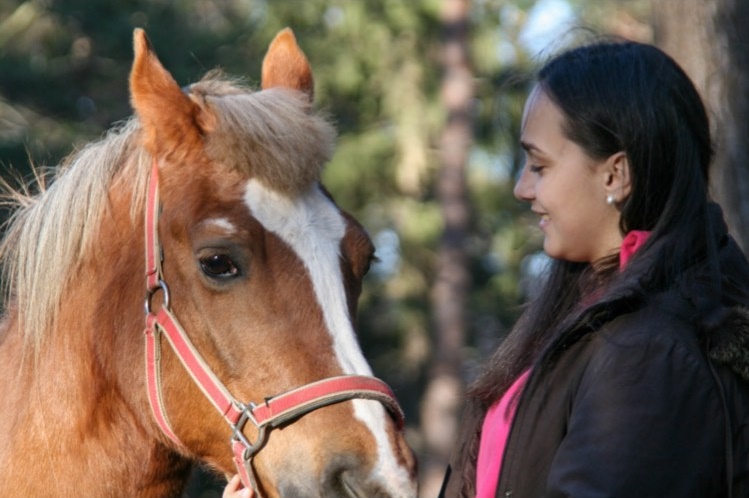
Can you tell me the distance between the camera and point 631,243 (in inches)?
96.7

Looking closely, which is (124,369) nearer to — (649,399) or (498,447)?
(498,447)

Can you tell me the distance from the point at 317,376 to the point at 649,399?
919 millimetres

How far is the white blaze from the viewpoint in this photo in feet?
9.02

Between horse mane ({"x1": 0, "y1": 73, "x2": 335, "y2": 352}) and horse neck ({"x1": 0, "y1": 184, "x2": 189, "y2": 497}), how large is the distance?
0.18ft

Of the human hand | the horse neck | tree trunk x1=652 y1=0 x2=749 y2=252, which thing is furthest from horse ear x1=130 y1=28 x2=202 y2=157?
tree trunk x1=652 y1=0 x2=749 y2=252

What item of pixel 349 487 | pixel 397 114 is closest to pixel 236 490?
pixel 349 487

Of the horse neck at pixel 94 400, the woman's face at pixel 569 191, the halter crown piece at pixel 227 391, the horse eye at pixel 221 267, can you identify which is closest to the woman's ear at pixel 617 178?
the woman's face at pixel 569 191

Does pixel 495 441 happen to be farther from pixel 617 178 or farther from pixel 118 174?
pixel 118 174

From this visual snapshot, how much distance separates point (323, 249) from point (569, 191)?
2.40 ft

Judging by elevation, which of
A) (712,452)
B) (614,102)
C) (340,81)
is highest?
(614,102)

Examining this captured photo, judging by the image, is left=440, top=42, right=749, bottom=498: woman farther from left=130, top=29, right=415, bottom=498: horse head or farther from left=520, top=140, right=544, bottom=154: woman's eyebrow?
left=130, top=29, right=415, bottom=498: horse head

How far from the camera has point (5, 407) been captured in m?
3.15

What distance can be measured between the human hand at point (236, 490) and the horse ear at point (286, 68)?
1.33 metres

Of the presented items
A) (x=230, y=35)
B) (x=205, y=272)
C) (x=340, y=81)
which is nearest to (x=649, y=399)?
(x=205, y=272)
